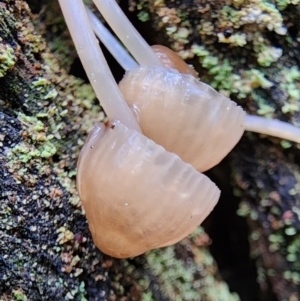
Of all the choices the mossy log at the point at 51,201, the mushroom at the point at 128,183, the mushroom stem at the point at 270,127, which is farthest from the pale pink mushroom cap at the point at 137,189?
the mushroom stem at the point at 270,127

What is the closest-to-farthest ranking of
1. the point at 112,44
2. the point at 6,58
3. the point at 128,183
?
the point at 128,183 → the point at 6,58 → the point at 112,44

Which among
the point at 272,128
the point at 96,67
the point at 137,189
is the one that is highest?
the point at 96,67

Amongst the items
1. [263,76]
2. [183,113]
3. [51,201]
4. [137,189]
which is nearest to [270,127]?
[263,76]

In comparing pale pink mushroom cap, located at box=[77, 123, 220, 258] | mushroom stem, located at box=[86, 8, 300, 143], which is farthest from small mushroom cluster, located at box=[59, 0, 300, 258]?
mushroom stem, located at box=[86, 8, 300, 143]

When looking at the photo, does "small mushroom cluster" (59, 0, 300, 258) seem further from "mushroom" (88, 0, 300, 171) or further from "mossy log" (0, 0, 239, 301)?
"mossy log" (0, 0, 239, 301)

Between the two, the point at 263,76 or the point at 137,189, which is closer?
the point at 137,189

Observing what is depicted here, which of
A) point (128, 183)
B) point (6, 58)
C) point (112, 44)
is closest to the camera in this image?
point (128, 183)

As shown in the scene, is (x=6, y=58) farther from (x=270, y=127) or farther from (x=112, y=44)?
(x=270, y=127)

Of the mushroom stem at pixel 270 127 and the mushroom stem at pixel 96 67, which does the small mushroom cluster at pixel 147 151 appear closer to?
the mushroom stem at pixel 96 67

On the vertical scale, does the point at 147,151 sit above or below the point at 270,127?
above
